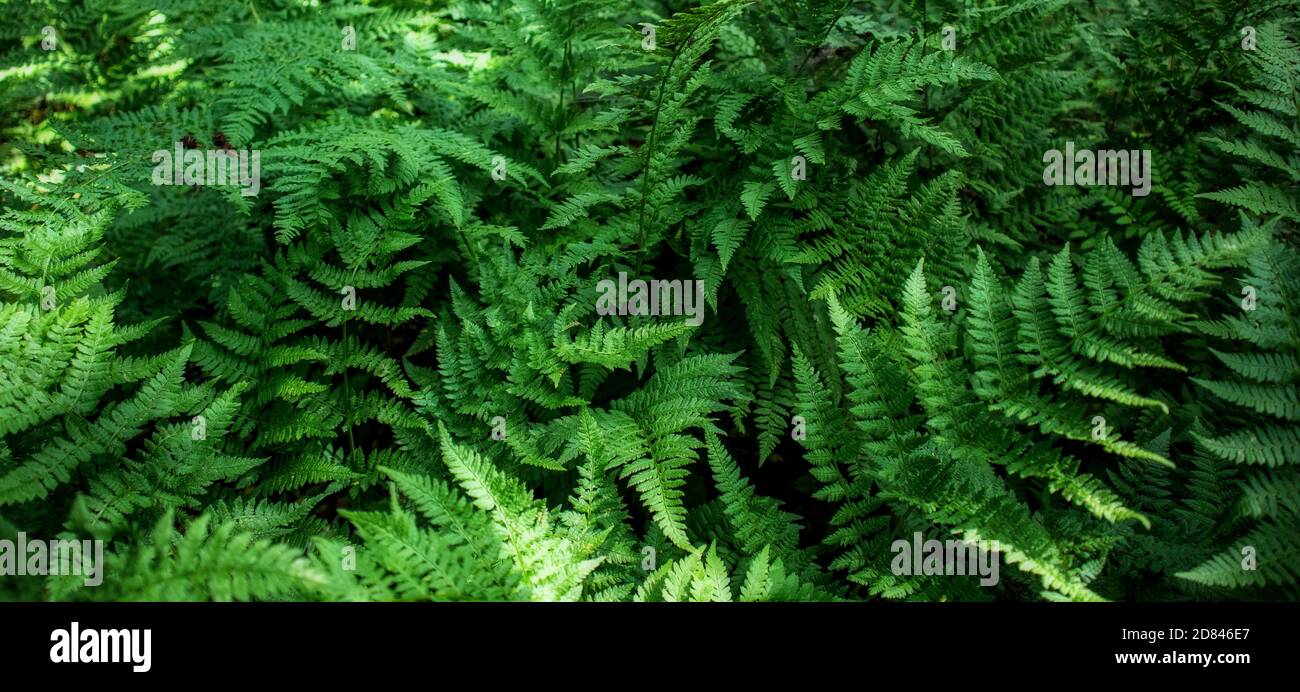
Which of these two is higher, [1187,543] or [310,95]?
[310,95]

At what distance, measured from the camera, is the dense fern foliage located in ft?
8.52

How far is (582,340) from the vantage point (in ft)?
10.0

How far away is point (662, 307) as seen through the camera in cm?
343

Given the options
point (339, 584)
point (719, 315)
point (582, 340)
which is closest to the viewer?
point (339, 584)

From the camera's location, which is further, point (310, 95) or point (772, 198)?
point (310, 95)

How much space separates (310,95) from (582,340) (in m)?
2.08

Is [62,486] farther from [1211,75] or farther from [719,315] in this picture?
[1211,75]

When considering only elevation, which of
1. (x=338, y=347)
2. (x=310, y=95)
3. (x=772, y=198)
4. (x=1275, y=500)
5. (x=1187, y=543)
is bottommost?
(x=1187, y=543)

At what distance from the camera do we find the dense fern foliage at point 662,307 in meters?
2.60

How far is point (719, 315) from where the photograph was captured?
12.1ft

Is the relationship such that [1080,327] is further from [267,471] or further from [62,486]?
[62,486]

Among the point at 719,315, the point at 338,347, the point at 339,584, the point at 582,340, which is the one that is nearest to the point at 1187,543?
the point at 719,315
